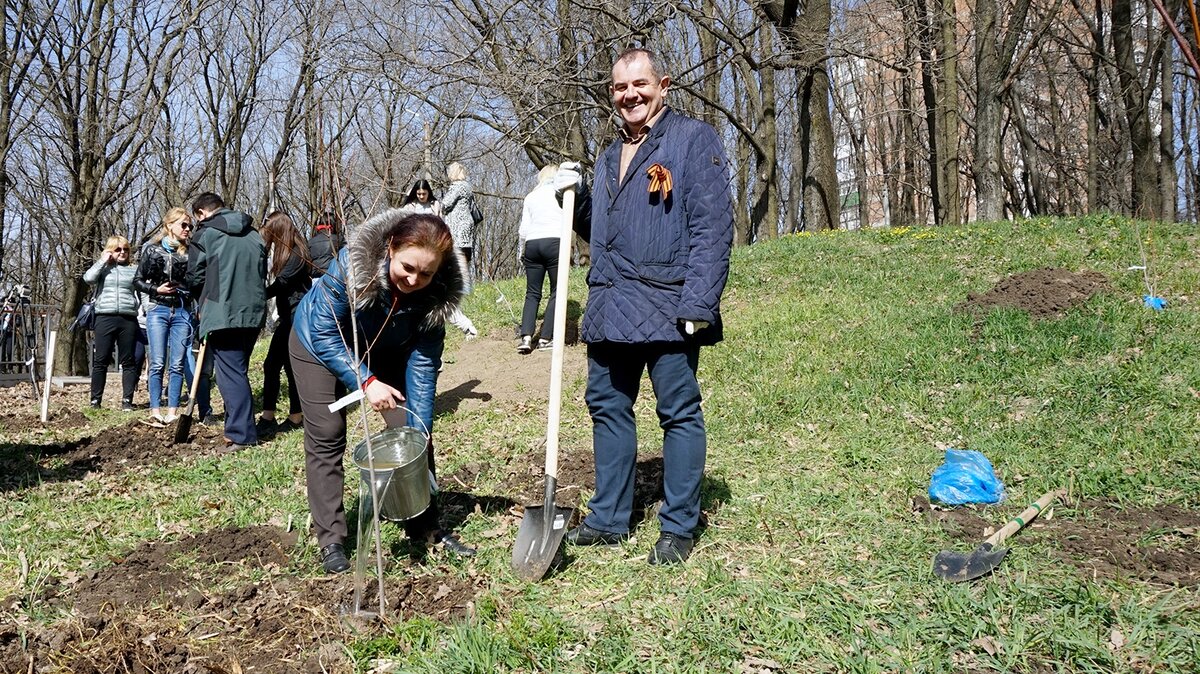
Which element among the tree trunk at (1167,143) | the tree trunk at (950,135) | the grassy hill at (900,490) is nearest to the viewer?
the grassy hill at (900,490)

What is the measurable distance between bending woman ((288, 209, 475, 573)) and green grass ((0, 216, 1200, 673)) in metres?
0.38

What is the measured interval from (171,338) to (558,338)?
5.47m

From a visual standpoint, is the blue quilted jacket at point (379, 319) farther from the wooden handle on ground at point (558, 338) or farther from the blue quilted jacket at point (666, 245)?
the blue quilted jacket at point (666, 245)

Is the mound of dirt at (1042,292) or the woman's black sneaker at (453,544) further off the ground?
the mound of dirt at (1042,292)

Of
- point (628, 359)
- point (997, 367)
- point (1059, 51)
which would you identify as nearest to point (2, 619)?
point (628, 359)

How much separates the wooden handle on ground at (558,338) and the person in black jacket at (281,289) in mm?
3068

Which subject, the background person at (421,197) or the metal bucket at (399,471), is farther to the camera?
the background person at (421,197)

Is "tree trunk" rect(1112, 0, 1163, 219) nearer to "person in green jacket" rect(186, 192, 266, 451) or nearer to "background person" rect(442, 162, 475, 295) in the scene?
"background person" rect(442, 162, 475, 295)

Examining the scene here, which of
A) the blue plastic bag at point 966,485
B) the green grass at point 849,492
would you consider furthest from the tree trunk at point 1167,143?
the blue plastic bag at point 966,485

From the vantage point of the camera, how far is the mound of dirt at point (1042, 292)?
23.4 ft

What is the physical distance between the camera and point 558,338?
12.3 feet

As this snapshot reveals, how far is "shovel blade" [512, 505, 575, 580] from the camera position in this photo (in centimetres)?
351

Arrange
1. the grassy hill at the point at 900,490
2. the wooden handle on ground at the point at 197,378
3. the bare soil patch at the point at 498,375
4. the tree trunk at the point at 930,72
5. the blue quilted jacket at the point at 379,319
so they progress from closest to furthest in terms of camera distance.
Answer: the grassy hill at the point at 900,490, the blue quilted jacket at the point at 379,319, the wooden handle on ground at the point at 197,378, the bare soil patch at the point at 498,375, the tree trunk at the point at 930,72

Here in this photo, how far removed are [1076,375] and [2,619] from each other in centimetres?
613
